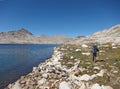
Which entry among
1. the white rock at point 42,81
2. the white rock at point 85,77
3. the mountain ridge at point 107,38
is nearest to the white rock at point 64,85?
the white rock at point 85,77

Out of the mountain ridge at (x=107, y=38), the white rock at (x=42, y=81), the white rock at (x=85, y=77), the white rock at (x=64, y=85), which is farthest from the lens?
the mountain ridge at (x=107, y=38)

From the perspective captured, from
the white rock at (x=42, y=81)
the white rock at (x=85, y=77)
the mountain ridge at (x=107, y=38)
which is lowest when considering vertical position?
the white rock at (x=42, y=81)

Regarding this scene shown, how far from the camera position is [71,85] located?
2028 cm

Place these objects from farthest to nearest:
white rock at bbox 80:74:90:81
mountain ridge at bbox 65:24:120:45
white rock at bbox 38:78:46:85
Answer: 1. mountain ridge at bbox 65:24:120:45
2. white rock at bbox 38:78:46:85
3. white rock at bbox 80:74:90:81

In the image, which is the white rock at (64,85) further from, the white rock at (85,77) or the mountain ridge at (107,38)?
the mountain ridge at (107,38)

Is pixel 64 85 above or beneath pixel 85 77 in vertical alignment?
beneath

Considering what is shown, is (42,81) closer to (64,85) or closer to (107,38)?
(64,85)

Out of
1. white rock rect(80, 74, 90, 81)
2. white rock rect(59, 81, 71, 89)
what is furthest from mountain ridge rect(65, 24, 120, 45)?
white rock rect(59, 81, 71, 89)

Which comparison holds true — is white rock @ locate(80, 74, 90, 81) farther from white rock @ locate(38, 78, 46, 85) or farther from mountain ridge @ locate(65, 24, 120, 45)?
mountain ridge @ locate(65, 24, 120, 45)

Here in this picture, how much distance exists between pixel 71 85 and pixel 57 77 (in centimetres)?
332

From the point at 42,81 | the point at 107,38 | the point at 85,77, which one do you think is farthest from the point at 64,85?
the point at 107,38

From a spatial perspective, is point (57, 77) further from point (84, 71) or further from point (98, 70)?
point (98, 70)

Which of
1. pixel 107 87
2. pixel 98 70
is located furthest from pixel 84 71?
pixel 107 87

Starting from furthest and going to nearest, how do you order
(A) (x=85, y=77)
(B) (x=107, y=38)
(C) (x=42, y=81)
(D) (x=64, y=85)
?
(B) (x=107, y=38) < (C) (x=42, y=81) < (A) (x=85, y=77) < (D) (x=64, y=85)
